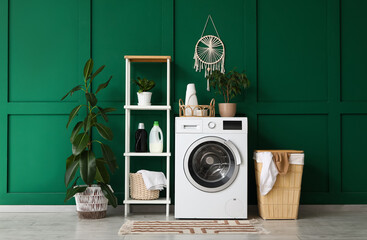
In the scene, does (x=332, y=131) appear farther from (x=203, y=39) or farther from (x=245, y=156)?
(x=203, y=39)

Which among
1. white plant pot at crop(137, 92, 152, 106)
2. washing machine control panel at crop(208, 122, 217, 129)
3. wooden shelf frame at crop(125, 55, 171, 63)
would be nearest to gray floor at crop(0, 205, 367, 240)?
washing machine control panel at crop(208, 122, 217, 129)

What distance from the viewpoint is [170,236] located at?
2.69 meters

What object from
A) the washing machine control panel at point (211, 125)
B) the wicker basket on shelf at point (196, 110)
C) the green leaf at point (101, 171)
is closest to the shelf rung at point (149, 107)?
the wicker basket on shelf at point (196, 110)

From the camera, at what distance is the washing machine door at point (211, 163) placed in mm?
3207

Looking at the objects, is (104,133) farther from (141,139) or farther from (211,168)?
(211,168)

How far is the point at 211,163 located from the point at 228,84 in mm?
727

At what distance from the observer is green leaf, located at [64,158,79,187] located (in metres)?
3.17

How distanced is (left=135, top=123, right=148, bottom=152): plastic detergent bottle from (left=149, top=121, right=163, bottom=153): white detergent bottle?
0.05 m

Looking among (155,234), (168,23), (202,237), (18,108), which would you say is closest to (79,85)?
(18,108)

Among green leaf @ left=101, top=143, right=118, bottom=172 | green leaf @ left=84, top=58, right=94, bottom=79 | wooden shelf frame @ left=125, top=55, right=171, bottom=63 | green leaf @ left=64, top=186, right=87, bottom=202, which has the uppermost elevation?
wooden shelf frame @ left=125, top=55, right=171, bottom=63

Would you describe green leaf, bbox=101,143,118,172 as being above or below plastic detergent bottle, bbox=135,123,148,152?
below

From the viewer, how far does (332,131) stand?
3691mm

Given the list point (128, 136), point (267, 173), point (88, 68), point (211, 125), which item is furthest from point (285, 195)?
point (88, 68)

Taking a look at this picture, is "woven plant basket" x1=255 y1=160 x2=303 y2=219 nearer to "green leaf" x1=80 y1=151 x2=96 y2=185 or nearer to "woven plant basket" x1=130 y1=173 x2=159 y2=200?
"woven plant basket" x1=130 y1=173 x2=159 y2=200
